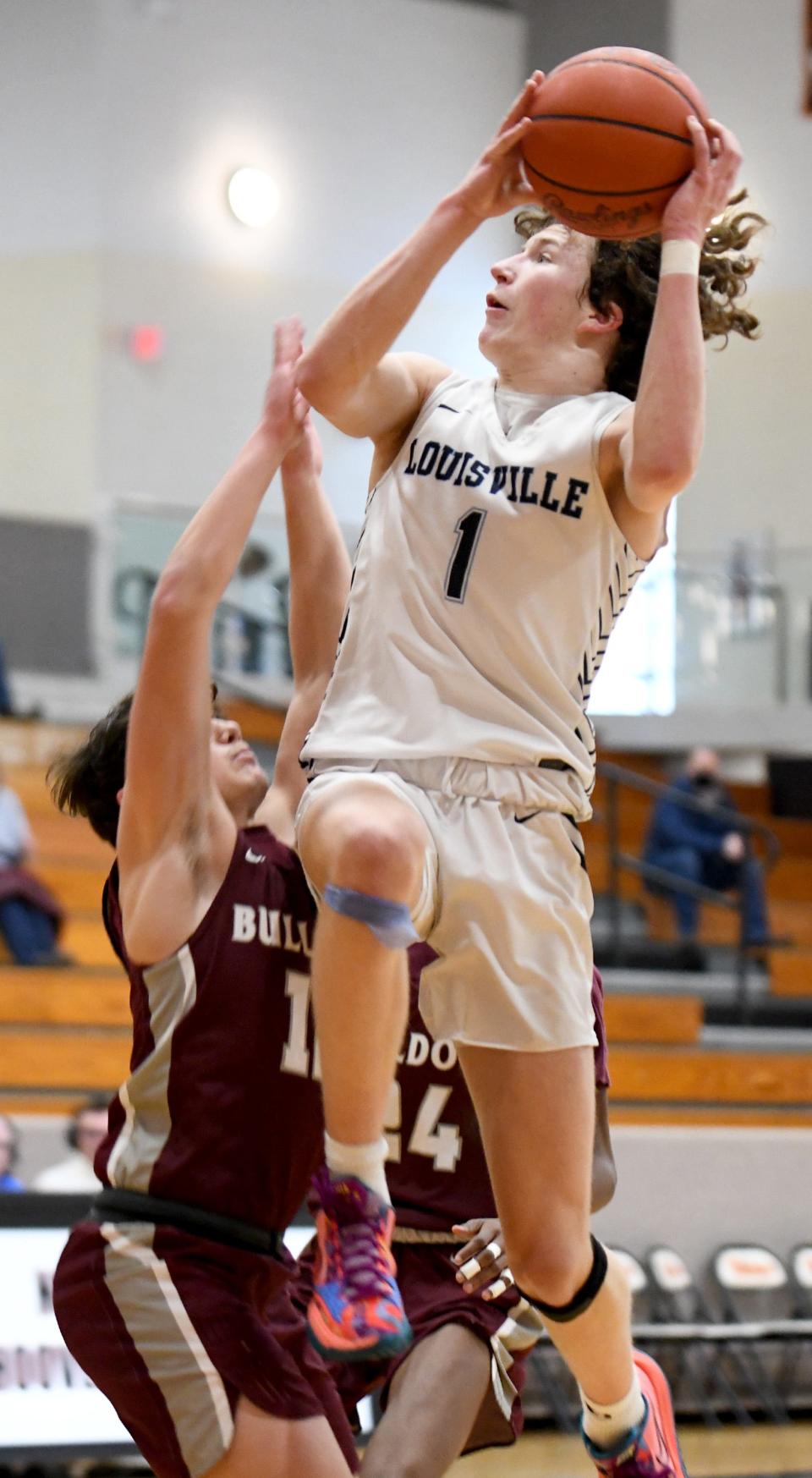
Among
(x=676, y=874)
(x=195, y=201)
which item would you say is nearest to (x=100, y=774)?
(x=676, y=874)

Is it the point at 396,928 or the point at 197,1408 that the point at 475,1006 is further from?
the point at 197,1408

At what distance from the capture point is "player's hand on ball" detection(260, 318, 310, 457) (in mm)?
3326

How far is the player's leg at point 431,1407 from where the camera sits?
357 centimetres

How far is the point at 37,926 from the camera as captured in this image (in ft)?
32.8

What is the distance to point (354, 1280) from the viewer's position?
271cm

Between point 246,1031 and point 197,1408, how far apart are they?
668mm

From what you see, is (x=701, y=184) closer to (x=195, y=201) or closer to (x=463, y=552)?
Result: (x=463, y=552)

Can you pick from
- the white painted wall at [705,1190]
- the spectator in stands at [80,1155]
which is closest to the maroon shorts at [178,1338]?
the spectator in stands at [80,1155]

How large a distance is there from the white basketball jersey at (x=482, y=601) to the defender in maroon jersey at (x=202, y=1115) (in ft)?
1.23

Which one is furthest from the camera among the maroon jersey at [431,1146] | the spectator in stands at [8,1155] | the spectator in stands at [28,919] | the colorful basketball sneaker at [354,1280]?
the spectator in stands at [28,919]

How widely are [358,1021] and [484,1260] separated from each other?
0.89m

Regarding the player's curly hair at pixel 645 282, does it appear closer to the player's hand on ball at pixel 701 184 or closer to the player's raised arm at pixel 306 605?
the player's hand on ball at pixel 701 184

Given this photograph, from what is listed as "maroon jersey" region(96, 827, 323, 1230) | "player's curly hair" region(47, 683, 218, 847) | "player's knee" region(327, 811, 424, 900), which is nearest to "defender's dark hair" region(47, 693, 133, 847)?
"player's curly hair" region(47, 683, 218, 847)

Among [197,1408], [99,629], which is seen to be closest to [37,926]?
[99,629]
